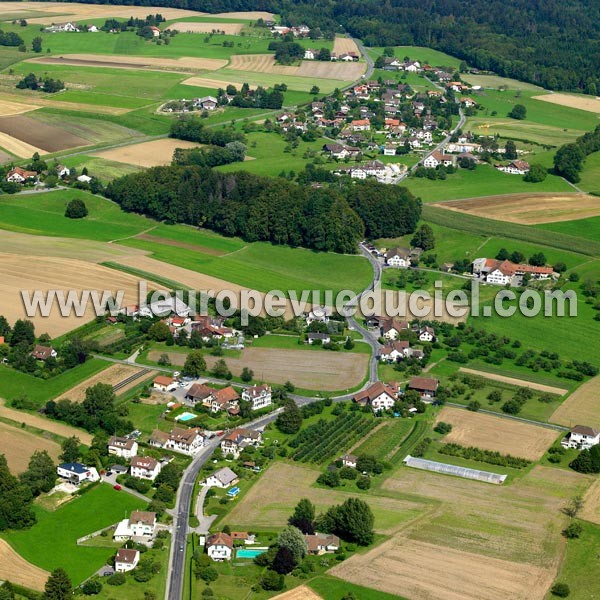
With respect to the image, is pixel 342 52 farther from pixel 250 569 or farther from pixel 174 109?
pixel 250 569

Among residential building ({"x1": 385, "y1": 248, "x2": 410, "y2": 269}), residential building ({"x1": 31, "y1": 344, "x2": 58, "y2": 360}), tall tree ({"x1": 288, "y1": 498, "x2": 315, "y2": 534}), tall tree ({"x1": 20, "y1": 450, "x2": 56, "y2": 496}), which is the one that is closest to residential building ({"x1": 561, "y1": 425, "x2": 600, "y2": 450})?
tall tree ({"x1": 288, "y1": 498, "x2": 315, "y2": 534})

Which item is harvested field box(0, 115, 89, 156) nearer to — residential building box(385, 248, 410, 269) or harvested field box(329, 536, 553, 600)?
residential building box(385, 248, 410, 269)

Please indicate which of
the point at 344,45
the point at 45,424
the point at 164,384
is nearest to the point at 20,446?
the point at 45,424

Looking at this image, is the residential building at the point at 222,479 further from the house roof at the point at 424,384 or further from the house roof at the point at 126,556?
the house roof at the point at 424,384

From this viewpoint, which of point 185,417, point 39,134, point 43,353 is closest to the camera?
point 185,417

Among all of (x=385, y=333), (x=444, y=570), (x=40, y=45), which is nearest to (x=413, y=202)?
(x=385, y=333)

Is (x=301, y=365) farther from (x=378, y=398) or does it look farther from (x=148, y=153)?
(x=148, y=153)

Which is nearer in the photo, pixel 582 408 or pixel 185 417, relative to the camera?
pixel 185 417
